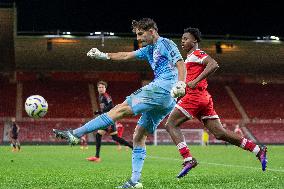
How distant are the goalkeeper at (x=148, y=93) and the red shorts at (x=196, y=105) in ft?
6.05

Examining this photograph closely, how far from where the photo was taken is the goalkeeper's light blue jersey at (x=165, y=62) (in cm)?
734

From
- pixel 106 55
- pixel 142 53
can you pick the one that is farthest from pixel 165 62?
pixel 106 55

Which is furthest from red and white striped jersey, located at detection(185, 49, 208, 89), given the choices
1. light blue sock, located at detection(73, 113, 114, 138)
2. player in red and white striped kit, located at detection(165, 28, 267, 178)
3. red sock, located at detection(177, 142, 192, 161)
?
light blue sock, located at detection(73, 113, 114, 138)

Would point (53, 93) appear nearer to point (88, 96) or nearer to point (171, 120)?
point (88, 96)

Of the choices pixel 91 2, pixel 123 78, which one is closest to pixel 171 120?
pixel 91 2

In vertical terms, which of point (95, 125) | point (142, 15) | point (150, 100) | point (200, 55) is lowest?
point (95, 125)

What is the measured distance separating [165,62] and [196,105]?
7.43ft

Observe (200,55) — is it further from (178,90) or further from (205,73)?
(178,90)

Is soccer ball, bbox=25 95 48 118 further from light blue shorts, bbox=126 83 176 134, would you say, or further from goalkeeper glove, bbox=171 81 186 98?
goalkeeper glove, bbox=171 81 186 98

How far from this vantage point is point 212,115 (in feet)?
31.9

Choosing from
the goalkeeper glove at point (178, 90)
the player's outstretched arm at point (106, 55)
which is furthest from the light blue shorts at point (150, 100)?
the player's outstretched arm at point (106, 55)

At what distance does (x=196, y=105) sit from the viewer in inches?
376

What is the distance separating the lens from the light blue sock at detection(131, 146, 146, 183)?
7676 mm

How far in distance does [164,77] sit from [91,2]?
2870 centimetres
